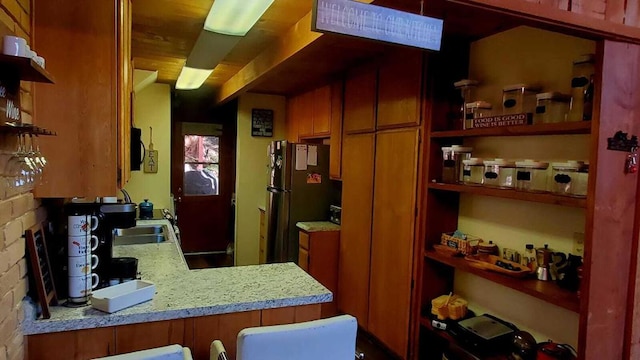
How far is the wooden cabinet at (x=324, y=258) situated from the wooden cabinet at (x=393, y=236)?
698 millimetres

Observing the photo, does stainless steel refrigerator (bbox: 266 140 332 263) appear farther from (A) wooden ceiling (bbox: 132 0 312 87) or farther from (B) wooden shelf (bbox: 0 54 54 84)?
(B) wooden shelf (bbox: 0 54 54 84)

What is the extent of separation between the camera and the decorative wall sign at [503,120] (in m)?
2.21

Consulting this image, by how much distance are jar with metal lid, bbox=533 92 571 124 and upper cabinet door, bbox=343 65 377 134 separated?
147cm

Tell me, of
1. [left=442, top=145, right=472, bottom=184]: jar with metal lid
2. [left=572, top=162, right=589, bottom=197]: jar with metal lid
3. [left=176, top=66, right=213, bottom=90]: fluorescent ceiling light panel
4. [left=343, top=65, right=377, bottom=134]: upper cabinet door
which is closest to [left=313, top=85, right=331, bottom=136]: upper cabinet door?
[left=343, top=65, right=377, bottom=134]: upper cabinet door

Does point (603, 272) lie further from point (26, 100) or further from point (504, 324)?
point (26, 100)

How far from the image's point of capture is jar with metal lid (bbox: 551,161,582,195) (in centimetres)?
200

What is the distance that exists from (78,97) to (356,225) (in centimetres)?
262

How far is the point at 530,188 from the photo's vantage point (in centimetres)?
217

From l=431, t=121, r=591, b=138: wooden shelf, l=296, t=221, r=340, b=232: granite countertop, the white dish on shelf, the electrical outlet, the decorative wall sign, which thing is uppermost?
the decorative wall sign

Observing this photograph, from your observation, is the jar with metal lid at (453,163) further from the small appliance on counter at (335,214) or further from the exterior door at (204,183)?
the exterior door at (204,183)

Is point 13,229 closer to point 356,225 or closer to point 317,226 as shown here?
point 356,225

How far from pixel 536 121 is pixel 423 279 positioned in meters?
1.29

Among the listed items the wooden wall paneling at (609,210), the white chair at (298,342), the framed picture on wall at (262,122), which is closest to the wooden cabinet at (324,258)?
the framed picture on wall at (262,122)

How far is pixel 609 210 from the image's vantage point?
185 centimetres
